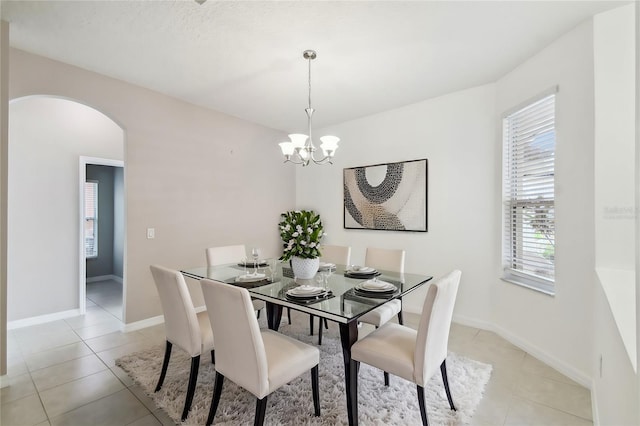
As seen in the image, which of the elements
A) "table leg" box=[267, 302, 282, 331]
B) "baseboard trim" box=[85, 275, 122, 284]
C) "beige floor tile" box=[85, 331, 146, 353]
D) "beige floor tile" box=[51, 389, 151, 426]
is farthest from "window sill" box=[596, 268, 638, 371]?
"baseboard trim" box=[85, 275, 122, 284]

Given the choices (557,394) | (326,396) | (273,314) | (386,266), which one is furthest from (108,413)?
(557,394)

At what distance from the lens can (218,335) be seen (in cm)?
170

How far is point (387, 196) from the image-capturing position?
3998 millimetres

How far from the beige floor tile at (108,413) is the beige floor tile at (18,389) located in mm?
492

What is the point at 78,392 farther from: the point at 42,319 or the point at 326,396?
the point at 42,319

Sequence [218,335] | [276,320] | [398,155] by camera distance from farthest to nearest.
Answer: [398,155] < [276,320] < [218,335]

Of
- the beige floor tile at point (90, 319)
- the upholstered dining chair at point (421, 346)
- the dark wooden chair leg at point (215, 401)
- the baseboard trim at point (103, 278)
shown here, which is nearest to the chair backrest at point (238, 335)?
the dark wooden chair leg at point (215, 401)

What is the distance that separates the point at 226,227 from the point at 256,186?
83 centimetres

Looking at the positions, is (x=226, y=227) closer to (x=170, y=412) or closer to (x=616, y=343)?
(x=170, y=412)

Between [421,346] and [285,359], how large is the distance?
30.8 inches

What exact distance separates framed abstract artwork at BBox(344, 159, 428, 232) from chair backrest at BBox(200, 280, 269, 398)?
9.08 ft

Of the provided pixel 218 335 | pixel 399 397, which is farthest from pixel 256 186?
pixel 399 397

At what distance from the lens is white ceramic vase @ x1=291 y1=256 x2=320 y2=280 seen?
243 centimetres

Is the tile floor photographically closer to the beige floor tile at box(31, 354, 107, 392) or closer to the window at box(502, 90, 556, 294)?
the beige floor tile at box(31, 354, 107, 392)
